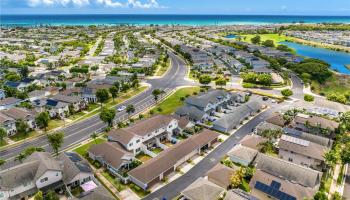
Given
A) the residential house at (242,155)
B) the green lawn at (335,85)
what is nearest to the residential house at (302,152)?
the residential house at (242,155)

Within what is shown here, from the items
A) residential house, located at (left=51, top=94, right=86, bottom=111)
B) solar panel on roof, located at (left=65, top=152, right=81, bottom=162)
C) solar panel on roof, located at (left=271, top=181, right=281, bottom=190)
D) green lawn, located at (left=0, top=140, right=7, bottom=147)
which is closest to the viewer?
solar panel on roof, located at (left=271, top=181, right=281, bottom=190)

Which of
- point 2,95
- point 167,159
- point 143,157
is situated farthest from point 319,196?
point 2,95

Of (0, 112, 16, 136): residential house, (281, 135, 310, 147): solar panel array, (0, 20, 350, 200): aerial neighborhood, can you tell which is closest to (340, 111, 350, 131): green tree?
(0, 20, 350, 200): aerial neighborhood

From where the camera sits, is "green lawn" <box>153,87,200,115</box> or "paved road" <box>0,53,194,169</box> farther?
"green lawn" <box>153,87,200,115</box>

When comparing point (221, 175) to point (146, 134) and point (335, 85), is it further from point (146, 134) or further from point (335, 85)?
point (335, 85)

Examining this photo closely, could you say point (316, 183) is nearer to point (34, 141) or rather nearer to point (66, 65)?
point (34, 141)

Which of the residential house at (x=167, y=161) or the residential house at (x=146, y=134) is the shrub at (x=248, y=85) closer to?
the residential house at (x=146, y=134)

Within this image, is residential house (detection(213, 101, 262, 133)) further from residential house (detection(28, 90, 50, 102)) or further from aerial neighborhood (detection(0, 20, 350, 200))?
residential house (detection(28, 90, 50, 102))

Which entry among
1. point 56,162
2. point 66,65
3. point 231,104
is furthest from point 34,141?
point 66,65
